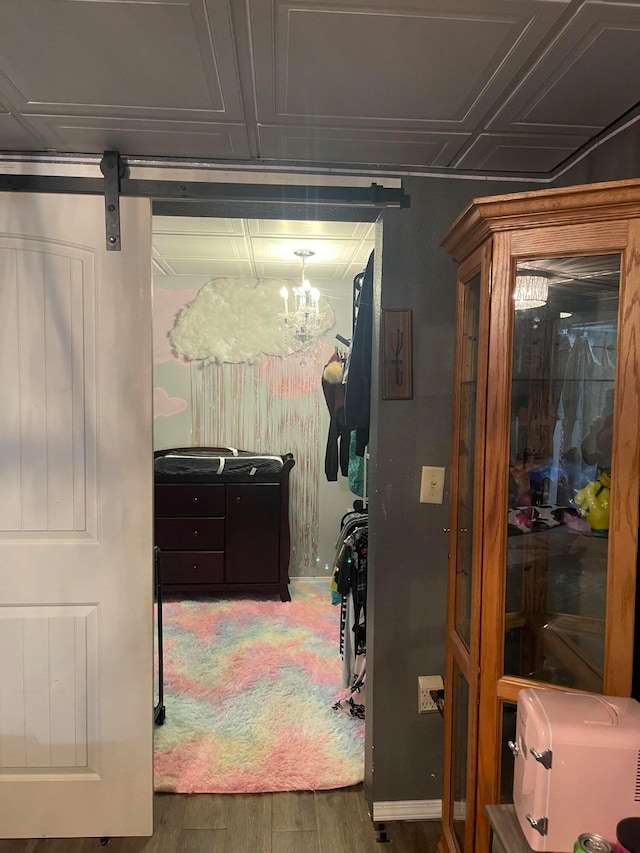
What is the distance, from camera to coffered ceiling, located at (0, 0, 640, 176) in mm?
1131

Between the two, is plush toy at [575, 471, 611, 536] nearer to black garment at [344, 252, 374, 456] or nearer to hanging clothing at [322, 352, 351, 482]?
black garment at [344, 252, 374, 456]

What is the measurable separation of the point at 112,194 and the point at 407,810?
227cm

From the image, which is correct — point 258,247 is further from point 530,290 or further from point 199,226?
point 530,290

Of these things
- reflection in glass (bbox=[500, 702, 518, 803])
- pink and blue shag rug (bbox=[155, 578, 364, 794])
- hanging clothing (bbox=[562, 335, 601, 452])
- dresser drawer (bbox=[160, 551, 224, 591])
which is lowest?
pink and blue shag rug (bbox=[155, 578, 364, 794])

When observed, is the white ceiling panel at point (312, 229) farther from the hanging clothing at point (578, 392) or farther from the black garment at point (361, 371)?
the hanging clothing at point (578, 392)

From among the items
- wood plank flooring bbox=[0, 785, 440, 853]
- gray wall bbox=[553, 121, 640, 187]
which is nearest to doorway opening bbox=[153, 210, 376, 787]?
wood plank flooring bbox=[0, 785, 440, 853]

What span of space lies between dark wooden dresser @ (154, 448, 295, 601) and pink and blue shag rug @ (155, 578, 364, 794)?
18 centimetres

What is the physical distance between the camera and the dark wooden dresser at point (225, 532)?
3.85 metres

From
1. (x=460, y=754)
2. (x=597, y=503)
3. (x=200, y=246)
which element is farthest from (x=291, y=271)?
(x=460, y=754)

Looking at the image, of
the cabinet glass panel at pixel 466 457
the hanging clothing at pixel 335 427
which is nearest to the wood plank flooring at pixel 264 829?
the cabinet glass panel at pixel 466 457

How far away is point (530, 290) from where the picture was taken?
4.64ft

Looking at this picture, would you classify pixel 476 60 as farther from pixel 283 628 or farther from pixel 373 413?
pixel 283 628

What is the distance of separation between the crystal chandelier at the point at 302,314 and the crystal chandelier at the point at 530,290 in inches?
94.1

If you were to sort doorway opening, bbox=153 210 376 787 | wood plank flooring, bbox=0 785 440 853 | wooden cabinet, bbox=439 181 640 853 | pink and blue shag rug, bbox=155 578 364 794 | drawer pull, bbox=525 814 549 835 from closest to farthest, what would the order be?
drawer pull, bbox=525 814 549 835, wooden cabinet, bbox=439 181 640 853, wood plank flooring, bbox=0 785 440 853, pink and blue shag rug, bbox=155 578 364 794, doorway opening, bbox=153 210 376 787
